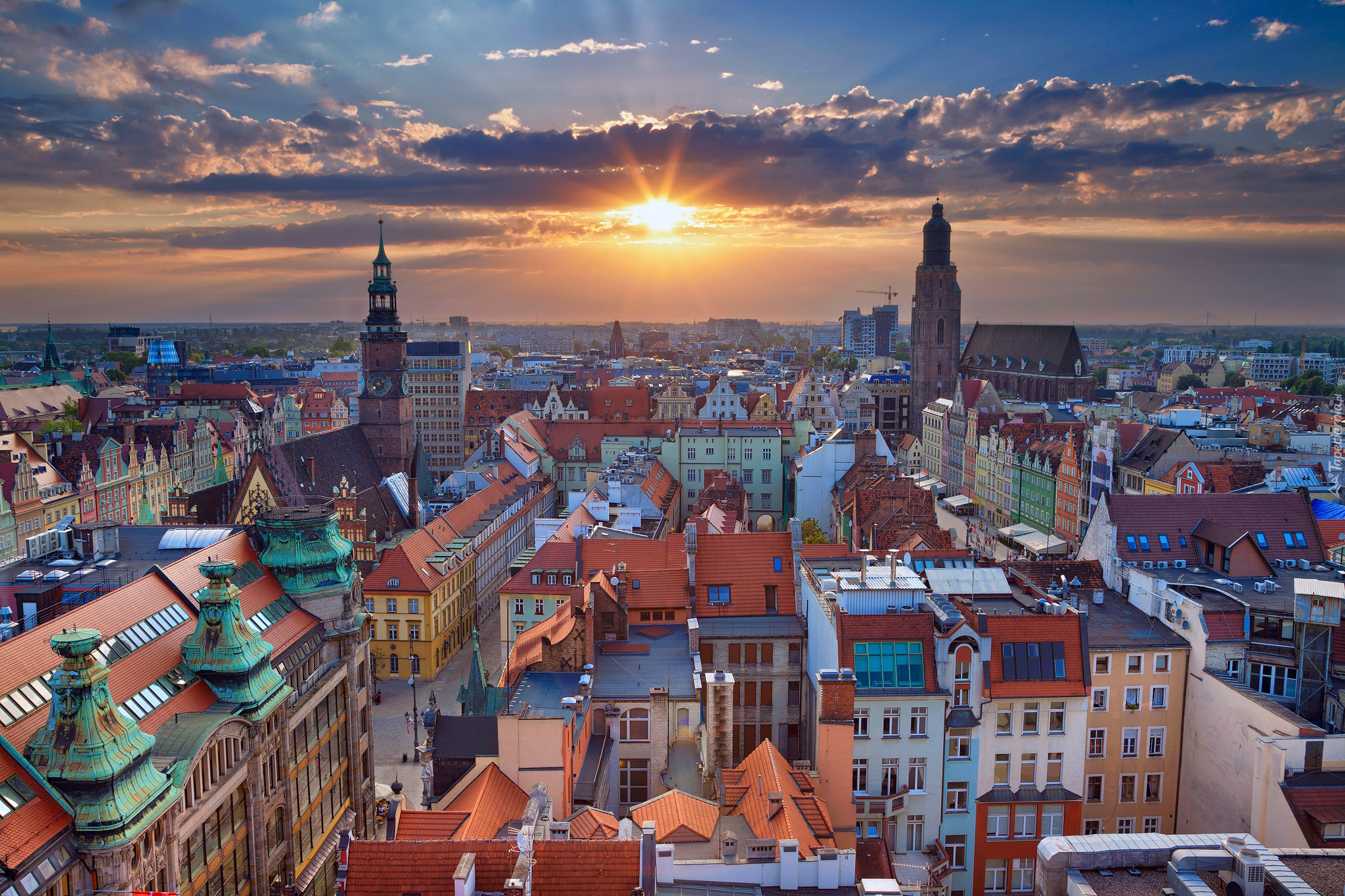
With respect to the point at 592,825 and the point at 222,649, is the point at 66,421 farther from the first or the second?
the point at 592,825

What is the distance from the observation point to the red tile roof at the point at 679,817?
25.2 meters

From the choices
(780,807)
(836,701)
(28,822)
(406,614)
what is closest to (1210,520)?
(836,701)

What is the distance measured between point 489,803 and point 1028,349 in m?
153

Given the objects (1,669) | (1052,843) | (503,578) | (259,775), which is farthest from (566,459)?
(1052,843)

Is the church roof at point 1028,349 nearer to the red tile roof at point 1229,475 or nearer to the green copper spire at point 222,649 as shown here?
the red tile roof at point 1229,475

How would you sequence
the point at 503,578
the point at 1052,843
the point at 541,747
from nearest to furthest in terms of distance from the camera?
1. the point at 1052,843
2. the point at 541,747
3. the point at 503,578

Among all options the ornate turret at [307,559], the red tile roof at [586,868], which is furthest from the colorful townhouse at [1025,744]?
the ornate turret at [307,559]

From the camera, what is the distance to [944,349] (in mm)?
156750

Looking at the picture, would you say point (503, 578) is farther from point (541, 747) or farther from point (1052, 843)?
point (1052, 843)

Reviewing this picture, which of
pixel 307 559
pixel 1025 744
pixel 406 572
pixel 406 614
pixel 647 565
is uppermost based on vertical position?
pixel 307 559

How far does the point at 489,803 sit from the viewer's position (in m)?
27.0

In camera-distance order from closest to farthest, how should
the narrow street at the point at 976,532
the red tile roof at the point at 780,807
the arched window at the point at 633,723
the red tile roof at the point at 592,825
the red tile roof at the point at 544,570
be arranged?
1. the red tile roof at the point at 780,807
2. the red tile roof at the point at 592,825
3. the arched window at the point at 633,723
4. the red tile roof at the point at 544,570
5. the narrow street at the point at 976,532

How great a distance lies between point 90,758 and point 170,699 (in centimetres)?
703

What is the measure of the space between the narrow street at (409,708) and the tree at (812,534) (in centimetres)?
2373
